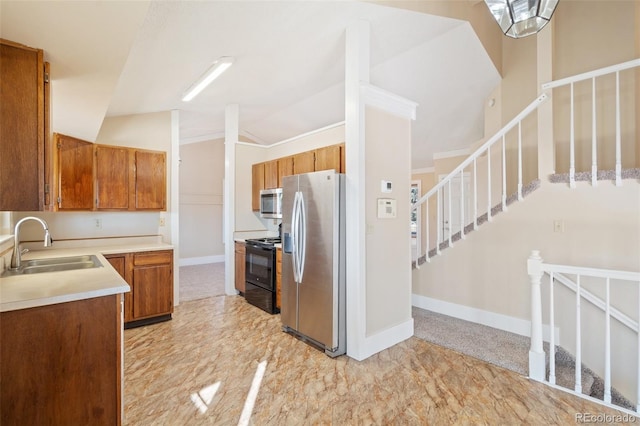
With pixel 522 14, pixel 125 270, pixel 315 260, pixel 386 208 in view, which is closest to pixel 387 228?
pixel 386 208

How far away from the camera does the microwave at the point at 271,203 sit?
4582 millimetres

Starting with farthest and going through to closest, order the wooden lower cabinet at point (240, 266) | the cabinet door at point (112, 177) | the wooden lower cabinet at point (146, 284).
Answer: the wooden lower cabinet at point (240, 266), the cabinet door at point (112, 177), the wooden lower cabinet at point (146, 284)

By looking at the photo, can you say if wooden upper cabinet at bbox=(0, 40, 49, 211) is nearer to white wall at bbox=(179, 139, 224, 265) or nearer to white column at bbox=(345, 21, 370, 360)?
white column at bbox=(345, 21, 370, 360)

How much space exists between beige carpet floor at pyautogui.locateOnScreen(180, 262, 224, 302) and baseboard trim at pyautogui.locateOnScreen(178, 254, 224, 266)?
0.14 m

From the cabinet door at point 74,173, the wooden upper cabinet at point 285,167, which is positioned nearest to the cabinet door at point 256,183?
the wooden upper cabinet at point 285,167

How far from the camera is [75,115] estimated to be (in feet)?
8.62

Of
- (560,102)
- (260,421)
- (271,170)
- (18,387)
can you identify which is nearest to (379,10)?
(271,170)

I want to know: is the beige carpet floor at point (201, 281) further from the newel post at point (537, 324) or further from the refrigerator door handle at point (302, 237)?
the newel post at point (537, 324)

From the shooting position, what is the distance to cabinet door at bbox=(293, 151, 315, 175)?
4.08m

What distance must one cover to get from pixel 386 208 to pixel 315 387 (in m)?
1.74

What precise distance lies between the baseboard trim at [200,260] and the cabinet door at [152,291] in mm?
3825

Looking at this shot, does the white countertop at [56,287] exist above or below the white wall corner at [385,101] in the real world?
below

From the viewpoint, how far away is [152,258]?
12.2ft

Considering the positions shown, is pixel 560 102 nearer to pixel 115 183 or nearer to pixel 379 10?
pixel 379 10
